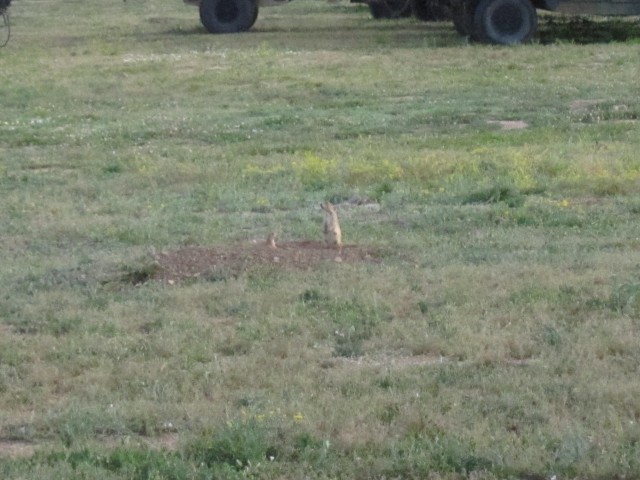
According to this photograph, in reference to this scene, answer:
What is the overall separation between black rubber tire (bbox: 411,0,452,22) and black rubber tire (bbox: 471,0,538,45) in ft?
15.5

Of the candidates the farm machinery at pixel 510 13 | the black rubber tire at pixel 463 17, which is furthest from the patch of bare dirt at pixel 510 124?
the black rubber tire at pixel 463 17

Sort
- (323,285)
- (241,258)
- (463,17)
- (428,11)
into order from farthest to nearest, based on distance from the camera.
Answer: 1. (428,11)
2. (463,17)
3. (241,258)
4. (323,285)

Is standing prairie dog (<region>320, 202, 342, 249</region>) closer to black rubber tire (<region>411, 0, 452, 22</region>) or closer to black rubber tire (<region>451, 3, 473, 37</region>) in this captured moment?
black rubber tire (<region>451, 3, 473, 37</region>)

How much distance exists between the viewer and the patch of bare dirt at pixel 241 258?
365 inches

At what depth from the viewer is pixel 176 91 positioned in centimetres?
2102

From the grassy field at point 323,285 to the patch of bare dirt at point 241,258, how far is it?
30 mm

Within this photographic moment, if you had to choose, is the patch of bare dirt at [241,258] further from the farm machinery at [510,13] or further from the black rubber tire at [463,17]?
the black rubber tire at [463,17]

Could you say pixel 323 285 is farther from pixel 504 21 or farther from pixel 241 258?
pixel 504 21

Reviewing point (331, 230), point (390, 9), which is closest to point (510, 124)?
point (331, 230)

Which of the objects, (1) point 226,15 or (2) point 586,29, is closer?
(2) point 586,29

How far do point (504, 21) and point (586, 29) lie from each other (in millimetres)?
3782

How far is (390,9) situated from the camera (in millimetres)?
35406

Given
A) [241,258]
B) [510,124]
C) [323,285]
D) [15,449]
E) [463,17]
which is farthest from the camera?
[463,17]

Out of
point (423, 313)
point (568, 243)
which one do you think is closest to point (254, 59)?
point (568, 243)
